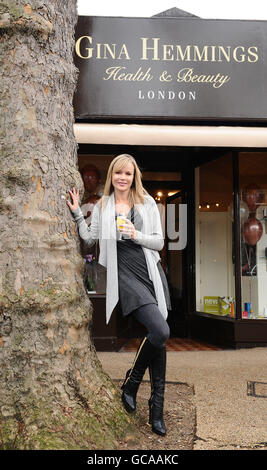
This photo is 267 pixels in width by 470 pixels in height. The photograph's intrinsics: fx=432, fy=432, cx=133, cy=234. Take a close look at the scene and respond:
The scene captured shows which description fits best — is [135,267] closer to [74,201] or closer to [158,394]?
[74,201]

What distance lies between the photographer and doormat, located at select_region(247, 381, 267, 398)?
3943 millimetres

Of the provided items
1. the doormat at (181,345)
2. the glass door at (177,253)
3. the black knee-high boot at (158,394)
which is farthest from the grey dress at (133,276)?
the glass door at (177,253)

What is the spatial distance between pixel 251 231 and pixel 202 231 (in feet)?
3.42

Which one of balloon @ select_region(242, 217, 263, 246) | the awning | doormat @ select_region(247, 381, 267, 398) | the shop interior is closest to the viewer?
→ doormat @ select_region(247, 381, 267, 398)

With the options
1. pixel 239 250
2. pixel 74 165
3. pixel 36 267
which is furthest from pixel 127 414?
pixel 239 250

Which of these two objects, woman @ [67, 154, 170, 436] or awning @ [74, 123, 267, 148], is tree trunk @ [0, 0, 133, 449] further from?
awning @ [74, 123, 267, 148]

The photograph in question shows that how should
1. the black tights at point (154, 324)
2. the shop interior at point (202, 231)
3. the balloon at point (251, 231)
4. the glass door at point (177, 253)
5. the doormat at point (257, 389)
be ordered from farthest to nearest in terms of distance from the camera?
1. the glass door at point (177, 253)
2. the balloon at point (251, 231)
3. the shop interior at point (202, 231)
4. the doormat at point (257, 389)
5. the black tights at point (154, 324)

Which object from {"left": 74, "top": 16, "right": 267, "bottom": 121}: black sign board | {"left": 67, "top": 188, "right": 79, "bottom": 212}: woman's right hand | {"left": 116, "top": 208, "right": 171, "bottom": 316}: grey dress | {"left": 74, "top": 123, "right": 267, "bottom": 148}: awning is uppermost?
{"left": 74, "top": 16, "right": 267, "bottom": 121}: black sign board

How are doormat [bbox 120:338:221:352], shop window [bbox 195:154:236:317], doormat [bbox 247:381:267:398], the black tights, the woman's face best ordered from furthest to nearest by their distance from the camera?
shop window [bbox 195:154:236:317], doormat [bbox 120:338:221:352], doormat [bbox 247:381:267:398], the woman's face, the black tights

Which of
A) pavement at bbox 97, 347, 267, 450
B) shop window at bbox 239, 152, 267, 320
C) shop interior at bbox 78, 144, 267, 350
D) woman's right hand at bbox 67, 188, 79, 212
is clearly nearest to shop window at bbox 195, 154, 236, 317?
shop interior at bbox 78, 144, 267, 350

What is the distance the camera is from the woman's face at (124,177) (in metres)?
3.17

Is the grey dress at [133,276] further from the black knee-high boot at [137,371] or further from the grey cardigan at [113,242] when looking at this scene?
the black knee-high boot at [137,371]

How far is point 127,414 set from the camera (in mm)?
2947

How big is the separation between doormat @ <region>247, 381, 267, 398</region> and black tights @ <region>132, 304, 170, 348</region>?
1.52m
